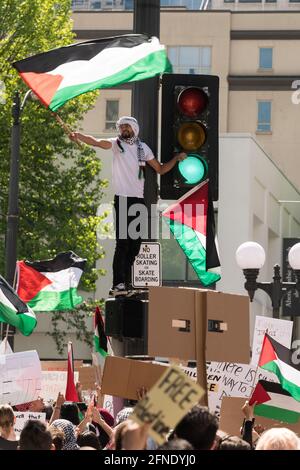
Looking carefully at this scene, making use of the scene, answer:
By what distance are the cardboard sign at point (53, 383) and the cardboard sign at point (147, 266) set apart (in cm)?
508

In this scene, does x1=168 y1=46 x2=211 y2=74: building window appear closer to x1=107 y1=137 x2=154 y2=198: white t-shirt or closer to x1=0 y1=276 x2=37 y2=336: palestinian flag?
x1=0 y1=276 x2=37 y2=336: palestinian flag

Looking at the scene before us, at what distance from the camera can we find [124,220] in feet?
33.8

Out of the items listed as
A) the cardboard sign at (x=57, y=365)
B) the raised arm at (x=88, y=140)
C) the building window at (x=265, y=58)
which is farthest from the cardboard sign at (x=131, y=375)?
the building window at (x=265, y=58)

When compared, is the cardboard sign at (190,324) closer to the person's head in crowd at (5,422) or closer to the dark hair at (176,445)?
the person's head in crowd at (5,422)

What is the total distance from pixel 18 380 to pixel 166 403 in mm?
6664

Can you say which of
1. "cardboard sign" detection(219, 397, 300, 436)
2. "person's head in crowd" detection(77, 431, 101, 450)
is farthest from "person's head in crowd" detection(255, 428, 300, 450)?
"cardboard sign" detection(219, 397, 300, 436)

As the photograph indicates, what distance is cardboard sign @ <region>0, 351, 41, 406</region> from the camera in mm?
11594

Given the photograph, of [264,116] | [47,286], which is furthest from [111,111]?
[47,286]

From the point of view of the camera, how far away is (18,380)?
11586mm

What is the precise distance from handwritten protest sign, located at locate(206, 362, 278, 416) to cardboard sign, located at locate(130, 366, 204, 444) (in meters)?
6.02

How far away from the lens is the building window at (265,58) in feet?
202

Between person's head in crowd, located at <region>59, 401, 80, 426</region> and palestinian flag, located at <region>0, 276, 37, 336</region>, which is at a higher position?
palestinian flag, located at <region>0, 276, 37, 336</region>

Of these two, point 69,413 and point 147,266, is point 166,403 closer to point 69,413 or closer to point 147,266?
point 147,266

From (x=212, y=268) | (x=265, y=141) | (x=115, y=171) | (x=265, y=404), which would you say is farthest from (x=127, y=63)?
(x=265, y=141)
